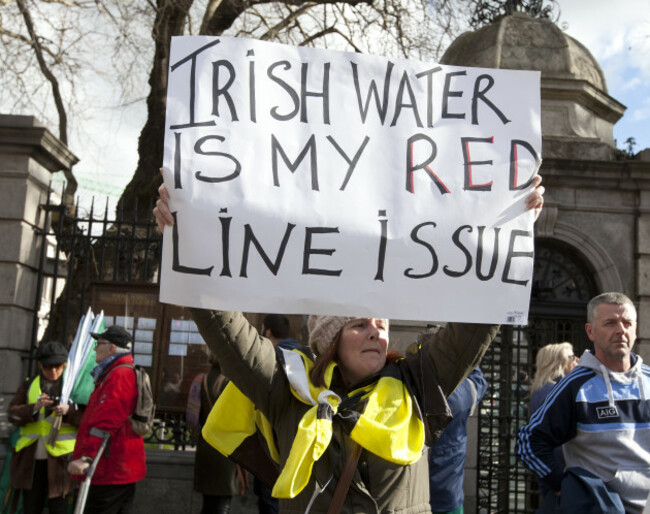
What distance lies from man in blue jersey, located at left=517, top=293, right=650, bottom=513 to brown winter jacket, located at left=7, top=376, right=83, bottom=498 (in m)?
3.80

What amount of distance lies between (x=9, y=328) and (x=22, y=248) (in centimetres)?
79

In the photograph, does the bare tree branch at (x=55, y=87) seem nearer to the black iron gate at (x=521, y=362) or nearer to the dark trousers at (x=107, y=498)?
the dark trousers at (x=107, y=498)

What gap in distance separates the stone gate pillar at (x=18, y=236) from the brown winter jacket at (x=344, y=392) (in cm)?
584

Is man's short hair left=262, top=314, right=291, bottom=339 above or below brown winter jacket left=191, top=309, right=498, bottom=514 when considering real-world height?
above

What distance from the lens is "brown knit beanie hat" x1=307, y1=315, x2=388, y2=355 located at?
9.66ft

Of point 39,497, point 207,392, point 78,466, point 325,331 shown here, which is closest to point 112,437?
point 78,466

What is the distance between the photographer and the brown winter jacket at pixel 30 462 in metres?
6.30

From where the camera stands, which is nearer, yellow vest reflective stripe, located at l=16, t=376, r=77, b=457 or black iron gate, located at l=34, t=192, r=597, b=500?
yellow vest reflective stripe, located at l=16, t=376, r=77, b=457

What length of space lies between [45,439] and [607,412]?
14.6 ft

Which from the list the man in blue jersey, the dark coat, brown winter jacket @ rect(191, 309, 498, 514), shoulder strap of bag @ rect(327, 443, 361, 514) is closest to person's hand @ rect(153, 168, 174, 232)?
brown winter jacket @ rect(191, 309, 498, 514)

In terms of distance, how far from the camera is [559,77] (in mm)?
9031

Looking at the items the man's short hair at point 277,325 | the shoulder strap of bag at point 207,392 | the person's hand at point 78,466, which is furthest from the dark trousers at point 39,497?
the man's short hair at point 277,325

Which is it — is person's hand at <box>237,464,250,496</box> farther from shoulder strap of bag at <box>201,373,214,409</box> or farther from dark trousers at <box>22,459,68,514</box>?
dark trousers at <box>22,459,68,514</box>

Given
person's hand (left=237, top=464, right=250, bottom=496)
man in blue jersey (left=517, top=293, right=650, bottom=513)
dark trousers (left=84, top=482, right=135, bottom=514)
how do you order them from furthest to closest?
person's hand (left=237, top=464, right=250, bottom=496)
dark trousers (left=84, top=482, right=135, bottom=514)
man in blue jersey (left=517, top=293, right=650, bottom=513)
